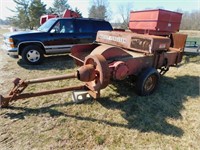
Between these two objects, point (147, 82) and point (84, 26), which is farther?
point (84, 26)

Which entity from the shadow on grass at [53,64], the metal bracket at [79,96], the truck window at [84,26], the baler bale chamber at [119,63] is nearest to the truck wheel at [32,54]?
the shadow on grass at [53,64]

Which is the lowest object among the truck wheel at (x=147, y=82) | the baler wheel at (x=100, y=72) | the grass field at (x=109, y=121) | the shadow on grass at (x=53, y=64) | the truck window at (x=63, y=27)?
the grass field at (x=109, y=121)

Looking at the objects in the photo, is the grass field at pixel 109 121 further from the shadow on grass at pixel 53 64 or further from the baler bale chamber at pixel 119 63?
the shadow on grass at pixel 53 64

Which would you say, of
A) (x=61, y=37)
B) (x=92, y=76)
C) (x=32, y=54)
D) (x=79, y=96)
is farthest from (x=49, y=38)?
(x=92, y=76)

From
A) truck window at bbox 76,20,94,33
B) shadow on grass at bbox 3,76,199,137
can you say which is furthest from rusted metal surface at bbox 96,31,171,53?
truck window at bbox 76,20,94,33

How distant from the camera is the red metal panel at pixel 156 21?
6.20 metres

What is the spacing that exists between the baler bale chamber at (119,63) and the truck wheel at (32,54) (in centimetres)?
271

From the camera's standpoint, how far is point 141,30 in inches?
271

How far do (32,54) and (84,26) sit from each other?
98.9 inches

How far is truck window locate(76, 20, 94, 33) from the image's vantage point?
7454 mm

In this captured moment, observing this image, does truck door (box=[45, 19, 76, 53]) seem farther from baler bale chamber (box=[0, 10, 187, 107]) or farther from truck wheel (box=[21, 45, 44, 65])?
baler bale chamber (box=[0, 10, 187, 107])

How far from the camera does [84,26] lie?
7621 millimetres

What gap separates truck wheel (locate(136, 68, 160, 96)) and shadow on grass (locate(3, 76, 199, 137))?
0.14m

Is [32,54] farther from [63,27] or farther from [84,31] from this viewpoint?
[84,31]
